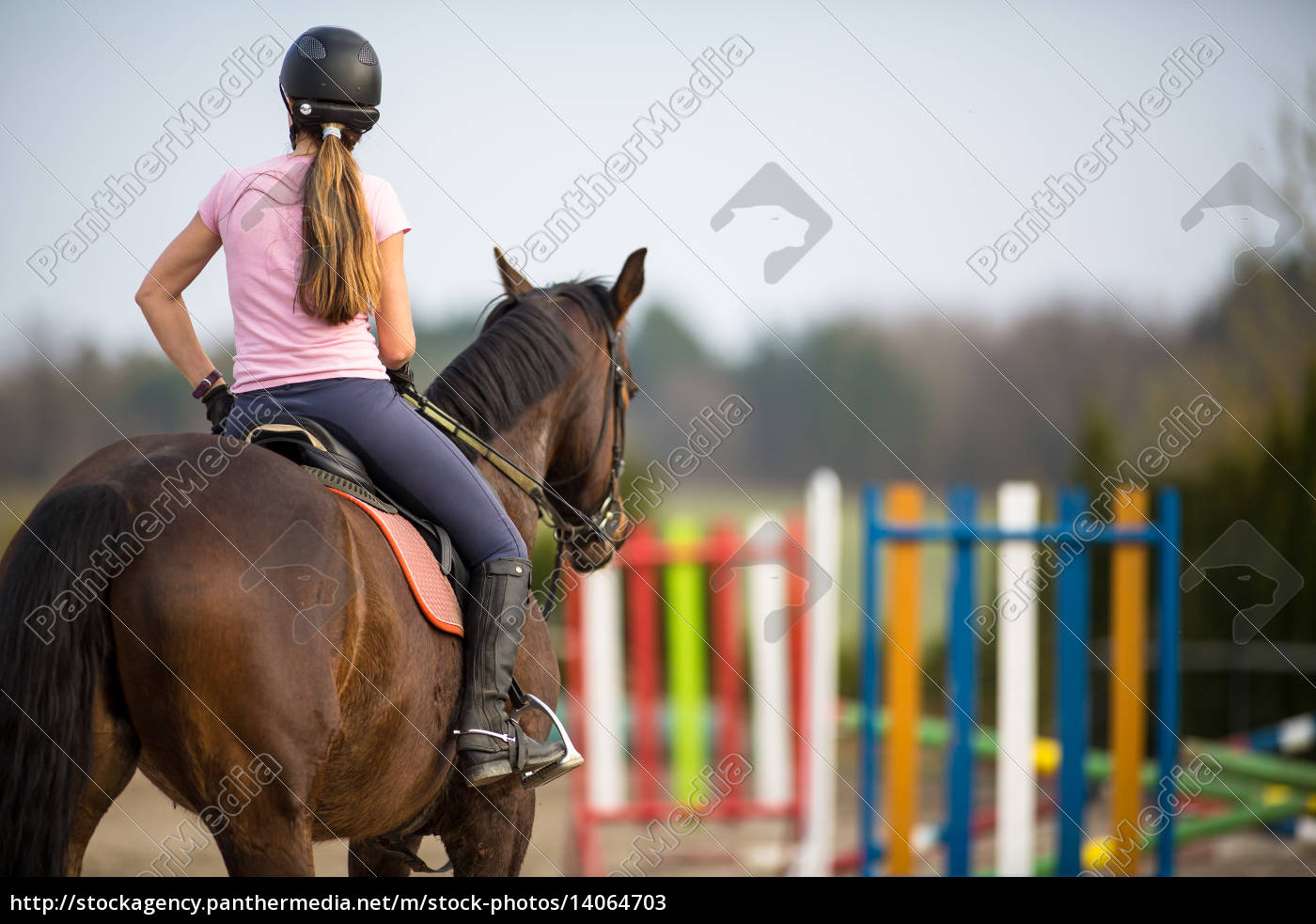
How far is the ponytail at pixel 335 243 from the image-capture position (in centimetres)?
245

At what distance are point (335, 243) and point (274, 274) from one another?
180mm

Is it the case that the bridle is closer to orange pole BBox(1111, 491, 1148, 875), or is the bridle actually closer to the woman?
the woman

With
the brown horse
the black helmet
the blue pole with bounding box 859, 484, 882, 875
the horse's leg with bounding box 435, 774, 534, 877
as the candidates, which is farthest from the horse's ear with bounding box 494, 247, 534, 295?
the blue pole with bounding box 859, 484, 882, 875

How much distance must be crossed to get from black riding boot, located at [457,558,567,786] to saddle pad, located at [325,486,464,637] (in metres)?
0.07

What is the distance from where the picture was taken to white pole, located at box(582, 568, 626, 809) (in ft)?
21.0

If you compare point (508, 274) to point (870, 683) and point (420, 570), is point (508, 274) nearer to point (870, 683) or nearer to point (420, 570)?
point (420, 570)

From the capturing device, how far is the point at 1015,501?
5312 mm

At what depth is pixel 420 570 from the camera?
251 centimetres

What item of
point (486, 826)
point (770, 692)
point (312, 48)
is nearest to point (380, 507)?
point (486, 826)

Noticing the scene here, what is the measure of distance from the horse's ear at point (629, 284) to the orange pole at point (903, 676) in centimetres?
221

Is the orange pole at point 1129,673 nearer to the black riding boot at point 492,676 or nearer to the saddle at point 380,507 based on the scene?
the black riding boot at point 492,676

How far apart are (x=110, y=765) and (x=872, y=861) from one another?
4.24m

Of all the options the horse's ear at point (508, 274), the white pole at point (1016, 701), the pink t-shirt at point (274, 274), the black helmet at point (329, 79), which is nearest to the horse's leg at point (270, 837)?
the pink t-shirt at point (274, 274)

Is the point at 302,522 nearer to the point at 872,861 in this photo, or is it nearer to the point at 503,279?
the point at 503,279
